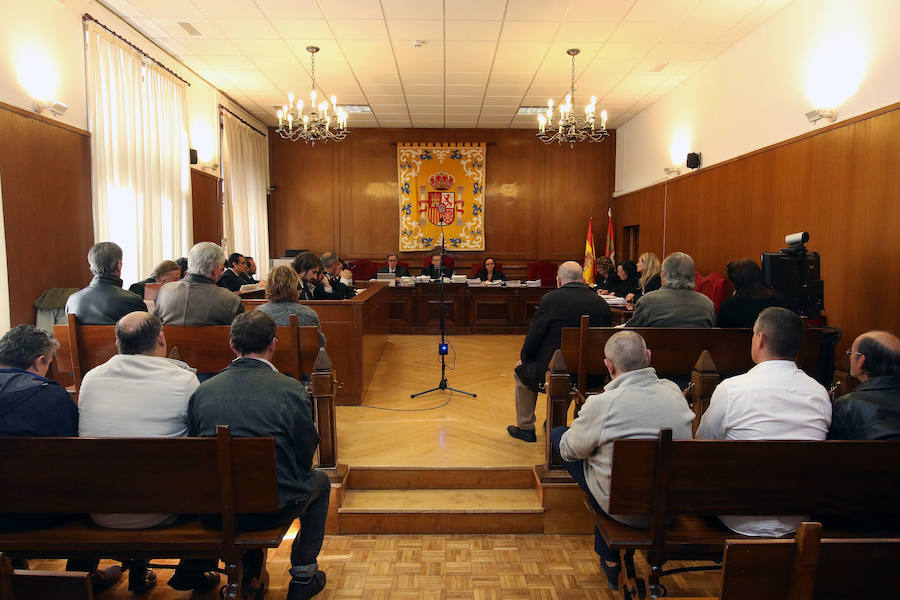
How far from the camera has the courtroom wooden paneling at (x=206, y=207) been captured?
7.30m

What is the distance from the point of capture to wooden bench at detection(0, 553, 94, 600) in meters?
1.17

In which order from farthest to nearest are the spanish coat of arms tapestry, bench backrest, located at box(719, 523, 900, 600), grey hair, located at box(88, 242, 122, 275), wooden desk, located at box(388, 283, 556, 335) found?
the spanish coat of arms tapestry, wooden desk, located at box(388, 283, 556, 335), grey hair, located at box(88, 242, 122, 275), bench backrest, located at box(719, 523, 900, 600)

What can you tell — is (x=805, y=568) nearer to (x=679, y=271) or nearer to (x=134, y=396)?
(x=134, y=396)

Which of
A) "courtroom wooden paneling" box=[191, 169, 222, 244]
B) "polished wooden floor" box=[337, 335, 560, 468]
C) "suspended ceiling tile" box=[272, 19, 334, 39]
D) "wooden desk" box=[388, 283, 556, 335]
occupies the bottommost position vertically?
"polished wooden floor" box=[337, 335, 560, 468]

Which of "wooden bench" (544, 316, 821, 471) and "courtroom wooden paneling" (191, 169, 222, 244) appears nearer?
"wooden bench" (544, 316, 821, 471)

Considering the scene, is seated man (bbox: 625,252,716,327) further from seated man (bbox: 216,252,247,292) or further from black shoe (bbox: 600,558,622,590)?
seated man (bbox: 216,252,247,292)

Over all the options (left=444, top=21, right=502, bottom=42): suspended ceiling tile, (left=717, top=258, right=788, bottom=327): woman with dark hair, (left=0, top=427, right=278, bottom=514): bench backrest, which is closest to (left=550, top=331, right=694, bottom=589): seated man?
(left=0, top=427, right=278, bottom=514): bench backrest

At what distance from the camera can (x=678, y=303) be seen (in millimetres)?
3432

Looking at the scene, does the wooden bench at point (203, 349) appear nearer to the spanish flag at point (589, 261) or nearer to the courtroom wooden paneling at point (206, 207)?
the courtroom wooden paneling at point (206, 207)

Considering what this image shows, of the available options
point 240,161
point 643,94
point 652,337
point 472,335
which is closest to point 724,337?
point 652,337

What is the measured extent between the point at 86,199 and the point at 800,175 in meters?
6.82

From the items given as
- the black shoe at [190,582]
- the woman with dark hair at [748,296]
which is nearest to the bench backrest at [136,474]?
the black shoe at [190,582]

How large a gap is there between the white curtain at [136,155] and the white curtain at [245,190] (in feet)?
4.55

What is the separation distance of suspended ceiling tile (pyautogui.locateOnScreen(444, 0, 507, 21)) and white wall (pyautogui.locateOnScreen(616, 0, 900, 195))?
2.81 m
